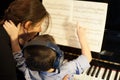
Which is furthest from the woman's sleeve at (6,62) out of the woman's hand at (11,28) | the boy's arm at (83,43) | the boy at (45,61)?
the boy's arm at (83,43)

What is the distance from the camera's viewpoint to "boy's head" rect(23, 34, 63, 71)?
4.07ft

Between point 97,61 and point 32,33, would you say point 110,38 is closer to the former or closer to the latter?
point 97,61

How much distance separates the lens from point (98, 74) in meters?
1.68

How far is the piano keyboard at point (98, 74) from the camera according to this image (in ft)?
5.41

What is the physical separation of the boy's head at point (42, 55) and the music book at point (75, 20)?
0.43 m

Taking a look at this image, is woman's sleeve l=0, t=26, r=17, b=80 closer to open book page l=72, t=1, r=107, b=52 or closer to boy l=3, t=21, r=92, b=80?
boy l=3, t=21, r=92, b=80

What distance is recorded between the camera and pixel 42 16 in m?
1.56

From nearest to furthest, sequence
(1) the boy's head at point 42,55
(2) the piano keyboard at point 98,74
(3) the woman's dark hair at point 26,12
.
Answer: (1) the boy's head at point 42,55 < (3) the woman's dark hair at point 26,12 < (2) the piano keyboard at point 98,74

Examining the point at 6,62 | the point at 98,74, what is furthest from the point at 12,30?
the point at 98,74

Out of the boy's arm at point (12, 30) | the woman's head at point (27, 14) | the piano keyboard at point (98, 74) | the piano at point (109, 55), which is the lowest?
the piano keyboard at point (98, 74)

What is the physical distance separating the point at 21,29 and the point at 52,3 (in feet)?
0.98

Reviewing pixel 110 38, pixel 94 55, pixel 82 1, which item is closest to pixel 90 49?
pixel 94 55

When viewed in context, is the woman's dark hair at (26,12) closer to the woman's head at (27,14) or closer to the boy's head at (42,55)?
the woman's head at (27,14)

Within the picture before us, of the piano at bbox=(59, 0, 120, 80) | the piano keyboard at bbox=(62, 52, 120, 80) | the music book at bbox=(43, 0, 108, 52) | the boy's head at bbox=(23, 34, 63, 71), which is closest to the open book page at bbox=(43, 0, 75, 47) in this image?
the music book at bbox=(43, 0, 108, 52)
